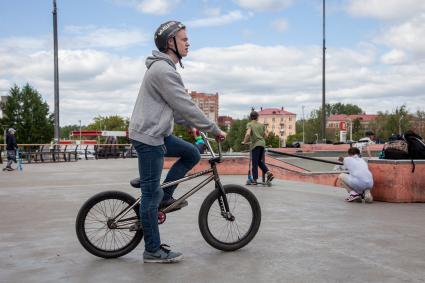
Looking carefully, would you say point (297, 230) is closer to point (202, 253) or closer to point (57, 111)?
point (202, 253)

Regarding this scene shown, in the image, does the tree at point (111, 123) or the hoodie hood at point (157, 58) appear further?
the tree at point (111, 123)

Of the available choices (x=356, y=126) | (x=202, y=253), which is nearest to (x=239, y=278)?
(x=202, y=253)

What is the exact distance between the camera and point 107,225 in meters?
4.69

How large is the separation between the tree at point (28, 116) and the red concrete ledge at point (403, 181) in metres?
65.4

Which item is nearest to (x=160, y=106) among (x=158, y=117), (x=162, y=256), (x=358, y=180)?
(x=158, y=117)

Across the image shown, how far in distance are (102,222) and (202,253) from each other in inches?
37.0

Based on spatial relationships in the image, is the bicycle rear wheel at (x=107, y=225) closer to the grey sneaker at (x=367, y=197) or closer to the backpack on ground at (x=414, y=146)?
the grey sneaker at (x=367, y=197)

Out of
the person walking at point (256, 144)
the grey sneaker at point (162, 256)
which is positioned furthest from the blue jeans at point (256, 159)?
the grey sneaker at point (162, 256)

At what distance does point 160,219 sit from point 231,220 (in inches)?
27.0

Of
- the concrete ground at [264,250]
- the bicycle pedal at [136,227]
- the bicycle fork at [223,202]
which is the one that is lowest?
the concrete ground at [264,250]

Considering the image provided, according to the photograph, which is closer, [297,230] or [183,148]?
[183,148]

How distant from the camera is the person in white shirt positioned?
29.6ft

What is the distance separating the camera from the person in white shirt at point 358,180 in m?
9.03

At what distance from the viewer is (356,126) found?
412 feet
